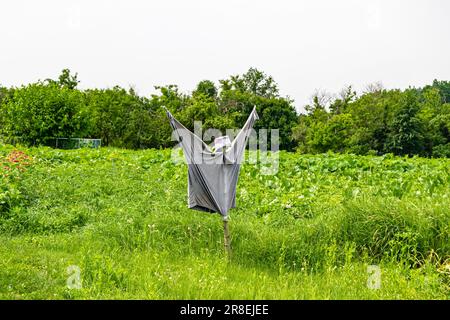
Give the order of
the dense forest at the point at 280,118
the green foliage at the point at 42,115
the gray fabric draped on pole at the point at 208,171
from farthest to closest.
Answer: the dense forest at the point at 280,118 → the green foliage at the point at 42,115 → the gray fabric draped on pole at the point at 208,171

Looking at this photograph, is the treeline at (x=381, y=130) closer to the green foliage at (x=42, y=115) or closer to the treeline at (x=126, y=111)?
the treeline at (x=126, y=111)

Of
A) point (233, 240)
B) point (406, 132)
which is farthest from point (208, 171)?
point (406, 132)

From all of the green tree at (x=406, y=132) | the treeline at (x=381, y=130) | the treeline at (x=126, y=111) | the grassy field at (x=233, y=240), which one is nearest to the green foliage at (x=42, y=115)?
the treeline at (x=126, y=111)

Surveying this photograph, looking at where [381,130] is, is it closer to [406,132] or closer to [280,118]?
[406,132]

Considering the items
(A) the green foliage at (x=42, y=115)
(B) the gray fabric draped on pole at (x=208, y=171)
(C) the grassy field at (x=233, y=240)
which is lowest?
(C) the grassy field at (x=233, y=240)

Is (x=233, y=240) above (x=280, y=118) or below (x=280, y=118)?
below

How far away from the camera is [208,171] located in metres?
4.91

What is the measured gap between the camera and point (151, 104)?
2916 cm

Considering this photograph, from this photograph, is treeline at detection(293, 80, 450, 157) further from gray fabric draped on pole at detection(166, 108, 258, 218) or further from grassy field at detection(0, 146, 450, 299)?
gray fabric draped on pole at detection(166, 108, 258, 218)

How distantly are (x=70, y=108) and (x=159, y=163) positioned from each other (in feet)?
30.7

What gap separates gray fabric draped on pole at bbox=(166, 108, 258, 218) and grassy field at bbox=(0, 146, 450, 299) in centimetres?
58

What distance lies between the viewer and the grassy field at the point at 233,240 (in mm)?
4105

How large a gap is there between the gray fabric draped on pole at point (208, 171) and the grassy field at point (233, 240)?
1.89ft

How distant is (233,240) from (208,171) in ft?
3.48
